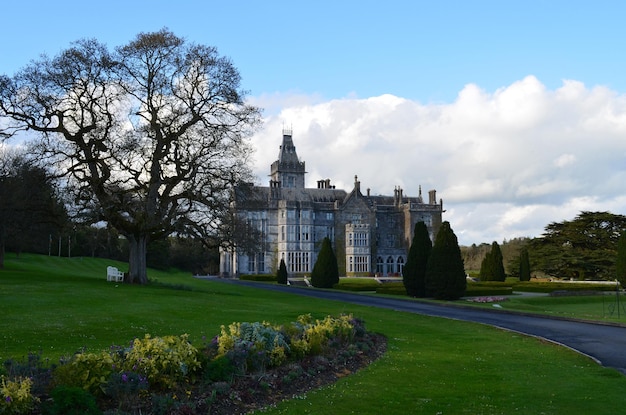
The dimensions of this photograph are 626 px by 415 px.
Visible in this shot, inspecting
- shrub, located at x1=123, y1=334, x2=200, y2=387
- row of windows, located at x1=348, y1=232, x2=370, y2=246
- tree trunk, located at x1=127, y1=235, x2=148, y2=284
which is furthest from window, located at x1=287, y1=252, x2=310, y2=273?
shrub, located at x1=123, y1=334, x2=200, y2=387

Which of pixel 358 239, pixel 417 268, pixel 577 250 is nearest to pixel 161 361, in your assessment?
pixel 417 268

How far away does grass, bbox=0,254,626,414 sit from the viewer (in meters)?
9.20

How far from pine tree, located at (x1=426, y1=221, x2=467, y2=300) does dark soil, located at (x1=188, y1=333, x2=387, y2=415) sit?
23646 mm

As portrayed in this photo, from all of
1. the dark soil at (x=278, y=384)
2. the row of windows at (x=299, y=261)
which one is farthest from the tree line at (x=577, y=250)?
the dark soil at (x=278, y=384)

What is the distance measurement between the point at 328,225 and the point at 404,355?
237 feet

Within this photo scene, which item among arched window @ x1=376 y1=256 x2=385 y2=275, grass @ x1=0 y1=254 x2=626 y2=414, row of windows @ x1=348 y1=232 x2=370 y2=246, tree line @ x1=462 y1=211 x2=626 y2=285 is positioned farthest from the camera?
arched window @ x1=376 y1=256 x2=385 y2=275

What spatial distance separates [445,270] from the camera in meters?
36.4

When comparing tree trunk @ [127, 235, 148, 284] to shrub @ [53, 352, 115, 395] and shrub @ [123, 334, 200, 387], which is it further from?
shrub @ [53, 352, 115, 395]

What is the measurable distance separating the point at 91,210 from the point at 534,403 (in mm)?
28058

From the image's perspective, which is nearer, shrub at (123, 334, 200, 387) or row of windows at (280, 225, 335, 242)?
shrub at (123, 334, 200, 387)

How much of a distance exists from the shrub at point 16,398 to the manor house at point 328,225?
7071 cm

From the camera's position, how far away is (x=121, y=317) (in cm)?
1792

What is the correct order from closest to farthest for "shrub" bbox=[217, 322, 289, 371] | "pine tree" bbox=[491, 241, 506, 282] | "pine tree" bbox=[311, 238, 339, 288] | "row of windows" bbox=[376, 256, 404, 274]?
"shrub" bbox=[217, 322, 289, 371] < "pine tree" bbox=[311, 238, 339, 288] < "pine tree" bbox=[491, 241, 506, 282] < "row of windows" bbox=[376, 256, 404, 274]

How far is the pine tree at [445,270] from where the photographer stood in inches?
1423
